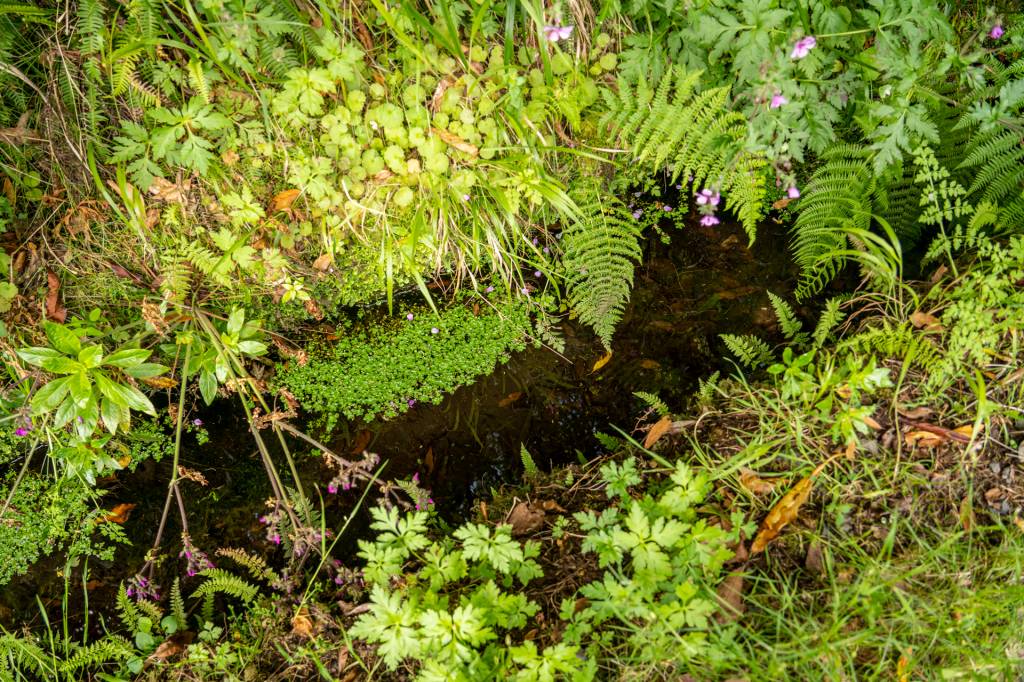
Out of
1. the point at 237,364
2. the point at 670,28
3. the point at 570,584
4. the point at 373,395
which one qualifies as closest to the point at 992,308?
the point at 670,28

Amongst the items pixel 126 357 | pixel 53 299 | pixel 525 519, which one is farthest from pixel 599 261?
pixel 53 299

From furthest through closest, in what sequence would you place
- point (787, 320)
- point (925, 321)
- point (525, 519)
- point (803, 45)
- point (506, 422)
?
point (506, 422), point (787, 320), point (525, 519), point (925, 321), point (803, 45)

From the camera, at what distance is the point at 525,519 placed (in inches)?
83.6

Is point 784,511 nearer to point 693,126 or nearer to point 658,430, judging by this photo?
point 658,430

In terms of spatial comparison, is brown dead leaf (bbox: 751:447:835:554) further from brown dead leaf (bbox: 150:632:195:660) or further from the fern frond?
brown dead leaf (bbox: 150:632:195:660)

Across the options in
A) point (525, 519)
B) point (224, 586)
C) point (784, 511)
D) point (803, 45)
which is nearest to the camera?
point (803, 45)

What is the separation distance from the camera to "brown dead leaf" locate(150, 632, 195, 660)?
2.15 metres

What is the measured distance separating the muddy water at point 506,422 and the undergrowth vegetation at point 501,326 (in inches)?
1.6

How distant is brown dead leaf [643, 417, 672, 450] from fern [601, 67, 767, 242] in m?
0.85

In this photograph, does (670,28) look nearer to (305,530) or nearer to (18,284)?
(305,530)

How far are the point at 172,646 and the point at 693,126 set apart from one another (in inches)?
115

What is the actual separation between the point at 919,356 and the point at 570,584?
1.48 meters

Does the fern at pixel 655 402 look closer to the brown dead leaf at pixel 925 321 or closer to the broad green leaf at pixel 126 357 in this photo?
the brown dead leaf at pixel 925 321

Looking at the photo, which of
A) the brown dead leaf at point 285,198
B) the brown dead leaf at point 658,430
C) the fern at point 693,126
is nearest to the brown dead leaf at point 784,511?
the brown dead leaf at point 658,430
